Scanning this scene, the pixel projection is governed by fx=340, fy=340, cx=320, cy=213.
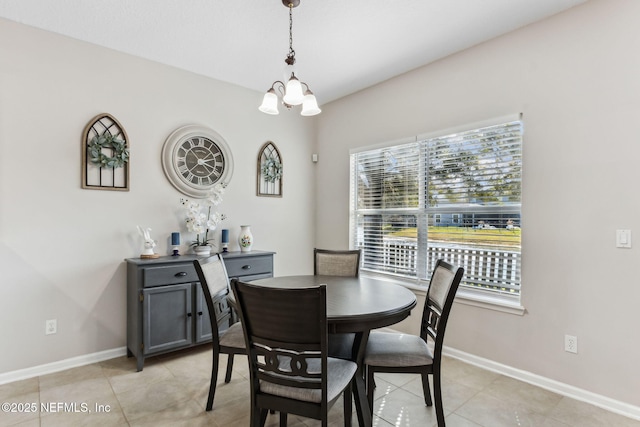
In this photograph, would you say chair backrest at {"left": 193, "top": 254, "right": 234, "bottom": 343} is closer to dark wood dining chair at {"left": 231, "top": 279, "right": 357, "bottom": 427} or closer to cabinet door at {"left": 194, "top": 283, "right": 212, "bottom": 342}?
cabinet door at {"left": 194, "top": 283, "right": 212, "bottom": 342}

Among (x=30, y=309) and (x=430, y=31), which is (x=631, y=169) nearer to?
(x=430, y=31)

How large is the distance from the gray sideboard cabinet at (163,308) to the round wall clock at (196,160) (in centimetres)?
77

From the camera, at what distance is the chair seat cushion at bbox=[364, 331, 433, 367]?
1.87 m

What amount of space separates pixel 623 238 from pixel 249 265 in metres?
2.95

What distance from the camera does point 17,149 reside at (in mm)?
2600

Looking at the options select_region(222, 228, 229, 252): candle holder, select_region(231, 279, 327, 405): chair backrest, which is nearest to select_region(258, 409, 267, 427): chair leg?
select_region(231, 279, 327, 405): chair backrest

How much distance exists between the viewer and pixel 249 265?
3.42 meters

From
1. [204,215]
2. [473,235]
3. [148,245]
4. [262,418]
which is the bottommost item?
[262,418]

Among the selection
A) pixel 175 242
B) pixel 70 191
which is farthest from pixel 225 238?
pixel 70 191

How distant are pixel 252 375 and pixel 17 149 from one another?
257 cm

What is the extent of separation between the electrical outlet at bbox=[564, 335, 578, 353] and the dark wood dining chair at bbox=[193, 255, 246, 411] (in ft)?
7.30

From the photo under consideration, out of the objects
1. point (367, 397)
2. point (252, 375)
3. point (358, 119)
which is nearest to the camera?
point (252, 375)

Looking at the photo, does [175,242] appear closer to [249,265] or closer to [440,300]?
[249,265]

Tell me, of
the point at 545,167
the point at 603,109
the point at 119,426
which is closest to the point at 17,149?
the point at 119,426
